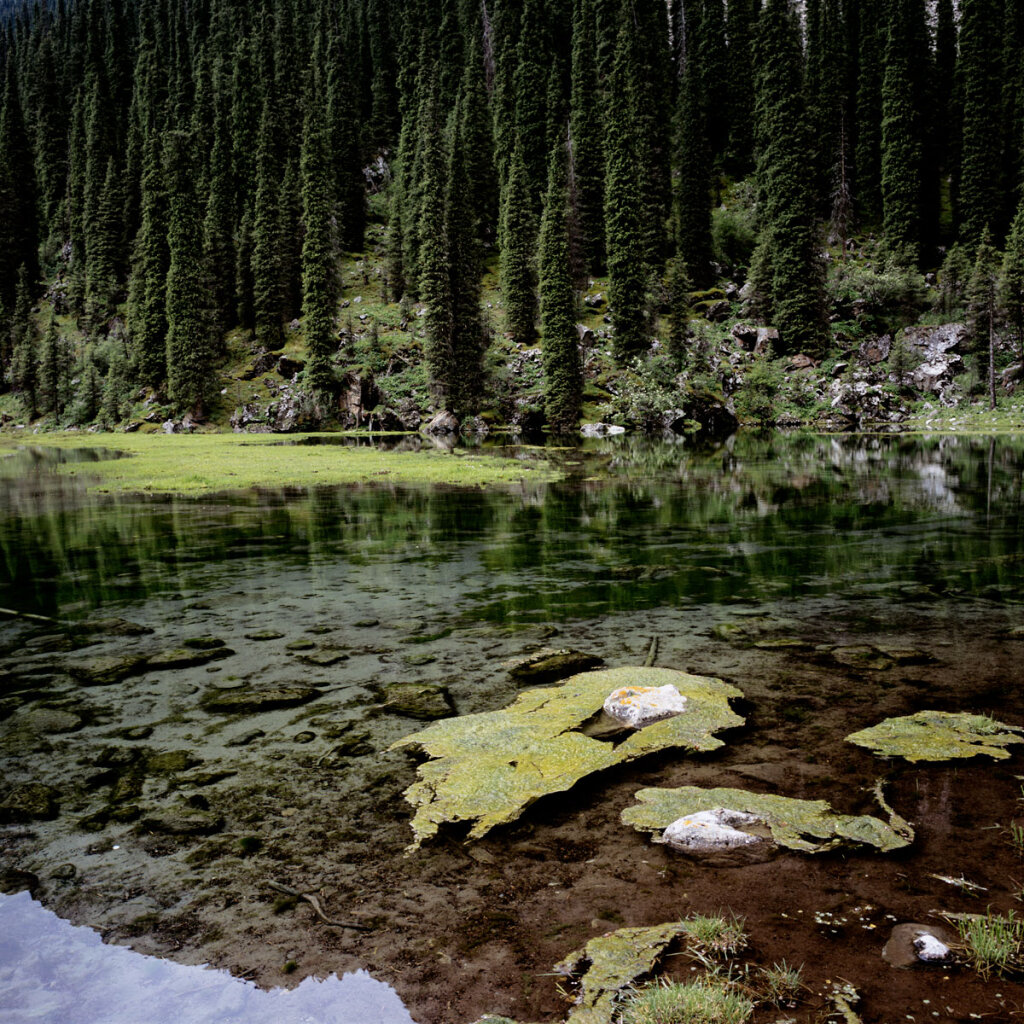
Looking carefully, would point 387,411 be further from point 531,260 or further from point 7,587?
point 7,587

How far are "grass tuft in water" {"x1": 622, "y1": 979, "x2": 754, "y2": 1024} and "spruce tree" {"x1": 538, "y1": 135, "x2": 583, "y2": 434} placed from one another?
56657 millimetres

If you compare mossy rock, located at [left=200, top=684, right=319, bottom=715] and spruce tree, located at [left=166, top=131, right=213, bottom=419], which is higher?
spruce tree, located at [left=166, top=131, right=213, bottom=419]

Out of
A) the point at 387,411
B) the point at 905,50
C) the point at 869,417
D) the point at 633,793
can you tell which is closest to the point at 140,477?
the point at 633,793

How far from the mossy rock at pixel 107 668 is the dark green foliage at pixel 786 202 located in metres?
63.9

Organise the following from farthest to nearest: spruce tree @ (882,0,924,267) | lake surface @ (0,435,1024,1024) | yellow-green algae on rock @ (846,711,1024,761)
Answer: spruce tree @ (882,0,924,267), yellow-green algae on rock @ (846,711,1024,761), lake surface @ (0,435,1024,1024)

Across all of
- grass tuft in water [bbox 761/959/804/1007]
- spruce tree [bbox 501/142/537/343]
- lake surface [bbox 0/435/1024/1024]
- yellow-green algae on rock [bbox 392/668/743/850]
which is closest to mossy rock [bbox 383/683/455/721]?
lake surface [bbox 0/435/1024/1024]

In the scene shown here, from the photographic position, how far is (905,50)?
73500mm

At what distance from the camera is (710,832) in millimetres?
4516

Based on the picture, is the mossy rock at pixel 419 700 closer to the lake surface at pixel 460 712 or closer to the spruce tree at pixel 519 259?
the lake surface at pixel 460 712

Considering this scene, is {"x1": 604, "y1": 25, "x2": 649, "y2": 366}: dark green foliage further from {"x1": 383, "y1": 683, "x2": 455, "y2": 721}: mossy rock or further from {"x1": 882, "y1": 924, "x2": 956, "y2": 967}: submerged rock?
{"x1": 882, "y1": 924, "x2": 956, "y2": 967}: submerged rock

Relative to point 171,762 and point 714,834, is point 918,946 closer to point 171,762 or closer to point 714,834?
point 714,834

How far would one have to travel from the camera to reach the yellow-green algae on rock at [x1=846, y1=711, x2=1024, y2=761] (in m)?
5.53

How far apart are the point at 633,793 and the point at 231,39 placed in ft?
473

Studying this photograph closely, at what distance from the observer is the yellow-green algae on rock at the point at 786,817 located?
445cm
